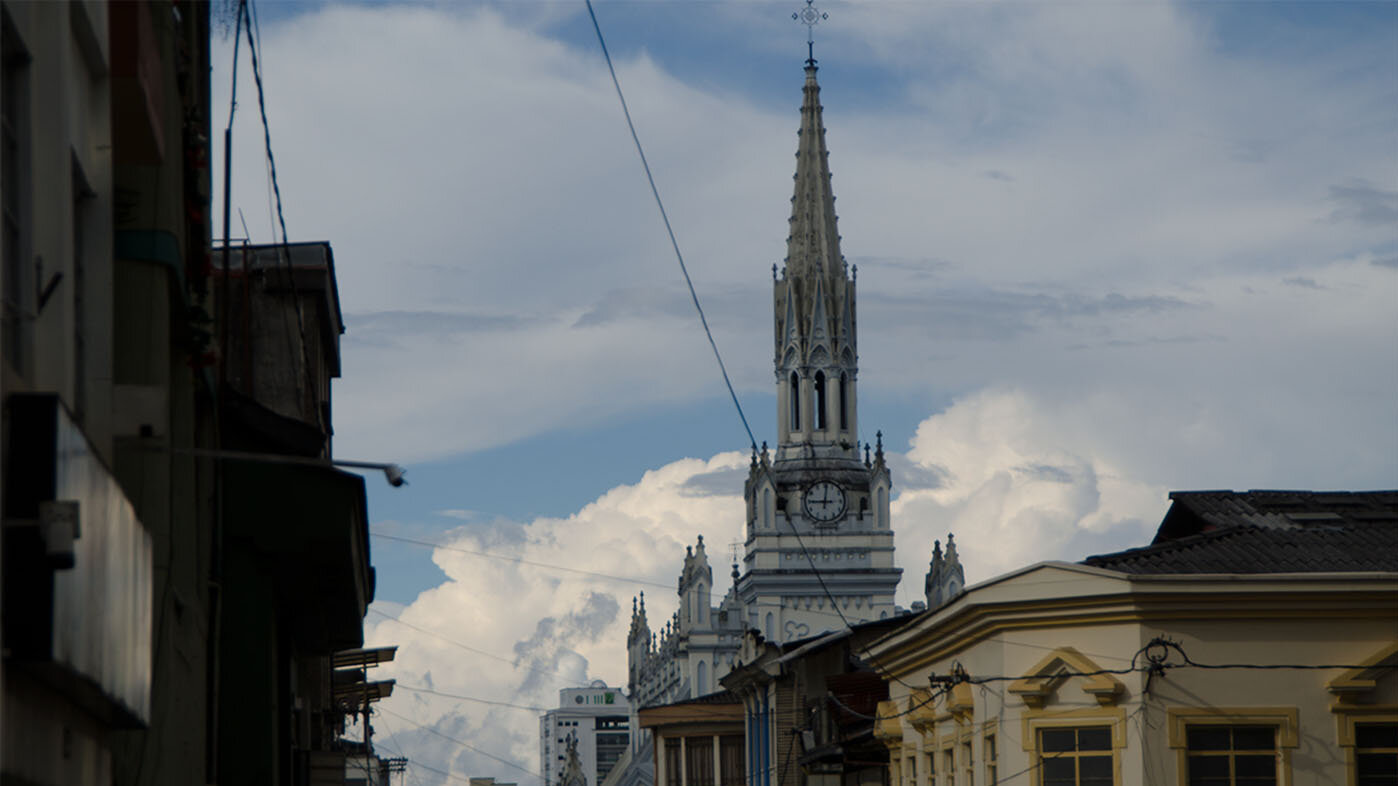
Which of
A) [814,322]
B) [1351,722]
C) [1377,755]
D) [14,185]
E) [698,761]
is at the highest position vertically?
[814,322]

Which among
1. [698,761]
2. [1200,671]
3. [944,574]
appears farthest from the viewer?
[944,574]

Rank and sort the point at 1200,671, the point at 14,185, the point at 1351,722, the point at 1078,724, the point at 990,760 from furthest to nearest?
the point at 990,760 < the point at 1078,724 < the point at 1200,671 < the point at 1351,722 < the point at 14,185

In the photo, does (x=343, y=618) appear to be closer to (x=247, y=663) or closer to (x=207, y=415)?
(x=247, y=663)

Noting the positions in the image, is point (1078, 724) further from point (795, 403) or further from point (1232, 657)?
point (795, 403)

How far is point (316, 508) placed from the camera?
67.7 ft

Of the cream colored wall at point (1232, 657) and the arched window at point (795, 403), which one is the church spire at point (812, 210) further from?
the cream colored wall at point (1232, 657)

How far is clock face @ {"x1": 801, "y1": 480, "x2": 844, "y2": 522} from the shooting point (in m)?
164

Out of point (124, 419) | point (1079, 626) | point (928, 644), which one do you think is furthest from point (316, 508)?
point (928, 644)

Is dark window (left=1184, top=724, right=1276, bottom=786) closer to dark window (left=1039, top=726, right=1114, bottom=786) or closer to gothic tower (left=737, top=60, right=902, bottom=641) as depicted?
dark window (left=1039, top=726, right=1114, bottom=786)

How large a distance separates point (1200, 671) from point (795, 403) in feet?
452

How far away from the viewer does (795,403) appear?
16688 cm

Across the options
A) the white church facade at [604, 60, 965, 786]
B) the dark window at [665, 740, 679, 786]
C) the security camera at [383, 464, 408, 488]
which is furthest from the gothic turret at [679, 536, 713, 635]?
the security camera at [383, 464, 408, 488]

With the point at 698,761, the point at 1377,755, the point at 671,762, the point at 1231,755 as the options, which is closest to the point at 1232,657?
the point at 1231,755

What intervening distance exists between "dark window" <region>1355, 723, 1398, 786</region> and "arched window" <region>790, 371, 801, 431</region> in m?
138
